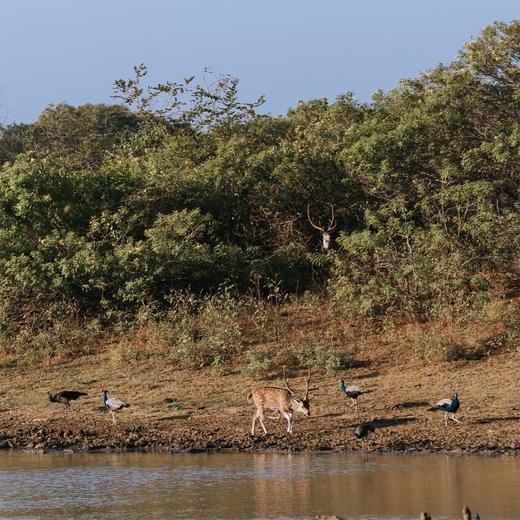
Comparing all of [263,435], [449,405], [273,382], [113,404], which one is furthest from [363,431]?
[113,404]

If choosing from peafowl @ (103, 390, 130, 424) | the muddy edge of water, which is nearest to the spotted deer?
the muddy edge of water

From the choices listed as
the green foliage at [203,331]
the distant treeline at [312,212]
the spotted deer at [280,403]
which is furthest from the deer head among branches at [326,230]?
the spotted deer at [280,403]

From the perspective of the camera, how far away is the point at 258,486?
11188mm

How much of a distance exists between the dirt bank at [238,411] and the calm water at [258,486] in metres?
0.56

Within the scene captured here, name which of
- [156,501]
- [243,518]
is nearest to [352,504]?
[243,518]

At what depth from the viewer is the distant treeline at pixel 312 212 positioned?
57.9 feet

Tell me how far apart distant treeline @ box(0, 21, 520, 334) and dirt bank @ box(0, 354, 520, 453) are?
5.56 feet

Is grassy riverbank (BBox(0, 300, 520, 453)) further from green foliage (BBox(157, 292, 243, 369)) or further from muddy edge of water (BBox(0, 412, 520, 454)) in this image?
green foliage (BBox(157, 292, 243, 369))

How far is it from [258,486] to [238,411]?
3523mm

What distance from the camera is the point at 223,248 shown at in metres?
18.8

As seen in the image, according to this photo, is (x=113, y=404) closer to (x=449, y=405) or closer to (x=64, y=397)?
(x=64, y=397)

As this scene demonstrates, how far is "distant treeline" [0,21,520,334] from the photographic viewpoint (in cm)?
1764

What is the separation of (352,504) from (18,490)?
3.66 m

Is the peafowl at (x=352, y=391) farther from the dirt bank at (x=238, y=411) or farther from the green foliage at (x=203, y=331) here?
the green foliage at (x=203, y=331)
